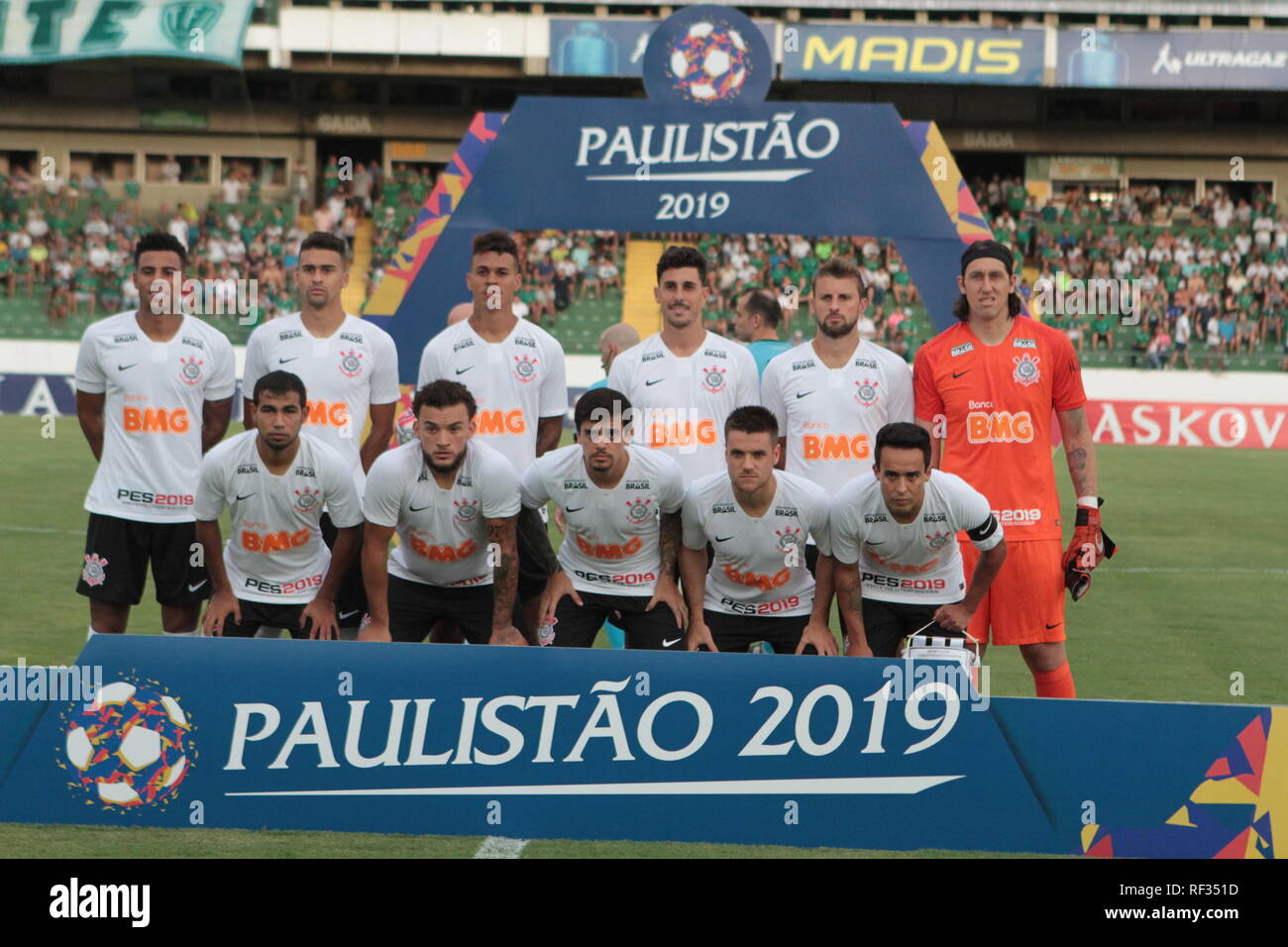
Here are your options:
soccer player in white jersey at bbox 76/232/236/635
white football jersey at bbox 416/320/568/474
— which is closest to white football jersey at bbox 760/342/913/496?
white football jersey at bbox 416/320/568/474

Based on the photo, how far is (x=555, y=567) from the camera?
6375mm

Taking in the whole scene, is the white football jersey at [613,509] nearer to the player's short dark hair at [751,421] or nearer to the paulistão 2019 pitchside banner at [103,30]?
the player's short dark hair at [751,421]

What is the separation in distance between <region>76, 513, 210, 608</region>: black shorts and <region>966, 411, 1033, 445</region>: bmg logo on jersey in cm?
345

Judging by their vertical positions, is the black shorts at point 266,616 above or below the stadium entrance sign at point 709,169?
below

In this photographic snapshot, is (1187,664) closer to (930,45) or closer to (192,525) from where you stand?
(192,525)

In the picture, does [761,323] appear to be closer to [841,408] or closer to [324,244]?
[841,408]

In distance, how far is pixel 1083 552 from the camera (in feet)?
20.4

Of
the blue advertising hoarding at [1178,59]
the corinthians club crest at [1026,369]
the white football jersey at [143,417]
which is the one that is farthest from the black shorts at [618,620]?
the blue advertising hoarding at [1178,59]

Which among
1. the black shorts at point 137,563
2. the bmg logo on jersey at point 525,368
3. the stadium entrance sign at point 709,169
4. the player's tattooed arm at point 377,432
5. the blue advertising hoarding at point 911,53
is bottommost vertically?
the black shorts at point 137,563

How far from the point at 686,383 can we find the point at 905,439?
4.80ft

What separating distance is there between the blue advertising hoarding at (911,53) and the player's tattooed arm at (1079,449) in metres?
31.6

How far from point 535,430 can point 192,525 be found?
1631 millimetres

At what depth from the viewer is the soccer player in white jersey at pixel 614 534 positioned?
6188mm

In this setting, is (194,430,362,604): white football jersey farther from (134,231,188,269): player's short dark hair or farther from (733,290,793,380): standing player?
(733,290,793,380): standing player
